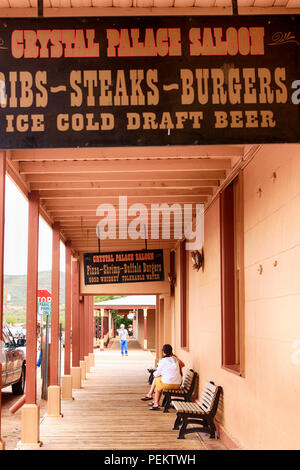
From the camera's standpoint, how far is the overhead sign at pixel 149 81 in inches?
133

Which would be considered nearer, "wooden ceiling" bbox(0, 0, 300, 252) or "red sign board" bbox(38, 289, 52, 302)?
"wooden ceiling" bbox(0, 0, 300, 252)

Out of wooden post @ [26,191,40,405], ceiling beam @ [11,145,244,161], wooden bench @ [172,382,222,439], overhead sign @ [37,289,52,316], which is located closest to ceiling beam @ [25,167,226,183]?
wooden post @ [26,191,40,405]

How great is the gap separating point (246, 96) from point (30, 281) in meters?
5.74

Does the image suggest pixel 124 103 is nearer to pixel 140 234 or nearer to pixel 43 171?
pixel 43 171

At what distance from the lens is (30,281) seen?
8.47m

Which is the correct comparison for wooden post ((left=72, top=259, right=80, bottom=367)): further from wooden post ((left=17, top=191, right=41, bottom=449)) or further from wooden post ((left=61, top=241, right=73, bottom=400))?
wooden post ((left=17, top=191, right=41, bottom=449))

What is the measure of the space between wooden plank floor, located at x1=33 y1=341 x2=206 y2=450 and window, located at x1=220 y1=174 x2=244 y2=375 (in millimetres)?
1411

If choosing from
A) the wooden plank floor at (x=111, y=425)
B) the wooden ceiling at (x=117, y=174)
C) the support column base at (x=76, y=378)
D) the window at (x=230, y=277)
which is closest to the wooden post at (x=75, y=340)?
the support column base at (x=76, y=378)

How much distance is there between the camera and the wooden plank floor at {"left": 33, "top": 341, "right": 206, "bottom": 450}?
8500 millimetres

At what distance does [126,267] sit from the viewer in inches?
537

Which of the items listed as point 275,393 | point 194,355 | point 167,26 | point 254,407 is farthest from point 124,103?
point 194,355

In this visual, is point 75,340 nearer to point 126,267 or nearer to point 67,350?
point 67,350

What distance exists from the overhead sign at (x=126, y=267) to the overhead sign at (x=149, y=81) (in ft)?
33.7

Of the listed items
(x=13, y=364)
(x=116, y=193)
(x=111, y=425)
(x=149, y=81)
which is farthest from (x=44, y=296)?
(x=149, y=81)
